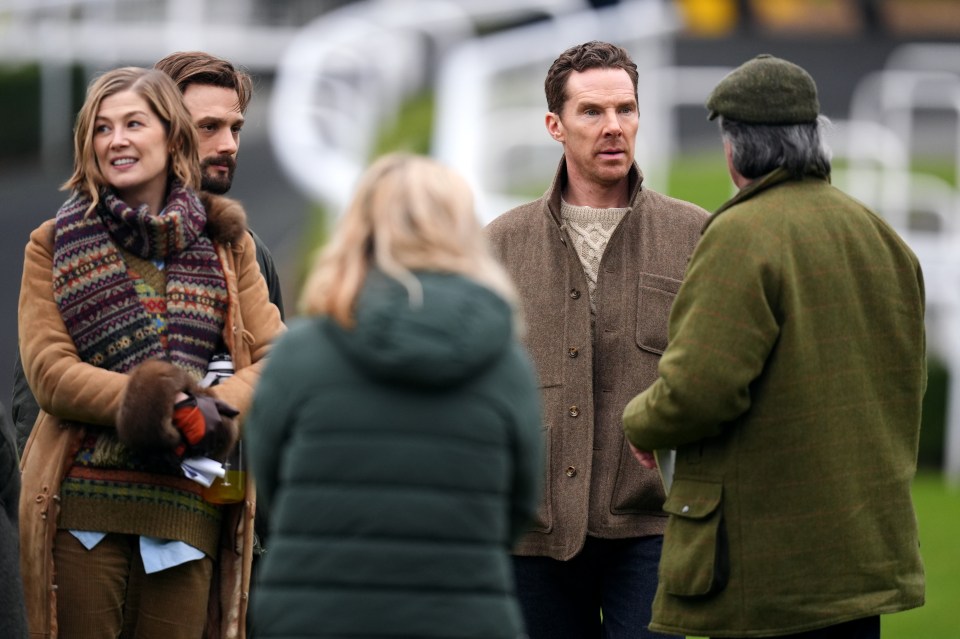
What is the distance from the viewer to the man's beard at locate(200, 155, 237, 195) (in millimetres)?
4918

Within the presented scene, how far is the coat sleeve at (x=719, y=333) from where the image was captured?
394 centimetres

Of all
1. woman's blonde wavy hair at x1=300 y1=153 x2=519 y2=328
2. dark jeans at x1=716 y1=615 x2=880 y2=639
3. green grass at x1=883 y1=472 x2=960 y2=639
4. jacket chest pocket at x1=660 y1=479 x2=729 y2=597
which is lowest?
green grass at x1=883 y1=472 x2=960 y2=639

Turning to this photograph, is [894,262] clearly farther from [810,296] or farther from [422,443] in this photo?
[422,443]

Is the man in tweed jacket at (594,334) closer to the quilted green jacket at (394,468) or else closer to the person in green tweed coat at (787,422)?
the person in green tweed coat at (787,422)

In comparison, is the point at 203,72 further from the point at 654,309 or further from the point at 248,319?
the point at 654,309

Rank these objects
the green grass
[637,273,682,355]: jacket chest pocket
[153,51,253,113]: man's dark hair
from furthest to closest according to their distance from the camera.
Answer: the green grass < [153,51,253,113]: man's dark hair < [637,273,682,355]: jacket chest pocket

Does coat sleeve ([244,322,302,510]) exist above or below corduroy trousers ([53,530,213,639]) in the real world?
above

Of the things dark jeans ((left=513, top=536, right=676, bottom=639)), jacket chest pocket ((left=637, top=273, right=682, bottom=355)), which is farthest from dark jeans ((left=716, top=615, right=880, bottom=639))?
jacket chest pocket ((left=637, top=273, right=682, bottom=355))

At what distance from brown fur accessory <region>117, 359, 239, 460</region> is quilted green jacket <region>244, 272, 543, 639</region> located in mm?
870

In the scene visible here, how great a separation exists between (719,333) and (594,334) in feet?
3.18

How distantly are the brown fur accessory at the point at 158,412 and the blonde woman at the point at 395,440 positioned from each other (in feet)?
2.75

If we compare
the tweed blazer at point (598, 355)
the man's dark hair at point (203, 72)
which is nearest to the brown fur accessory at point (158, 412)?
the tweed blazer at point (598, 355)

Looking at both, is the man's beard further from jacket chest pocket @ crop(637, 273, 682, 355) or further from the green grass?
the green grass

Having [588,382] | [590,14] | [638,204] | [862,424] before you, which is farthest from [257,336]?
[590,14]
